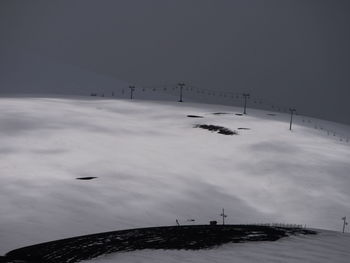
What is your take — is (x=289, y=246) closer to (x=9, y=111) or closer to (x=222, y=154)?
(x=222, y=154)

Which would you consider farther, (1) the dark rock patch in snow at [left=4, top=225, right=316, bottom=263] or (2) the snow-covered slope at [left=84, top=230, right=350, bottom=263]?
(1) the dark rock patch in snow at [left=4, top=225, right=316, bottom=263]

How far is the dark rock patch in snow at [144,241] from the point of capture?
30.1m

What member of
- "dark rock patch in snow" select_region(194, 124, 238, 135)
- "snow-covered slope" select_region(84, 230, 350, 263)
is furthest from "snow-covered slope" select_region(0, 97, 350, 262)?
"dark rock patch in snow" select_region(194, 124, 238, 135)

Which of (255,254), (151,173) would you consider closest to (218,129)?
(151,173)

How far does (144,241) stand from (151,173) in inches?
1282

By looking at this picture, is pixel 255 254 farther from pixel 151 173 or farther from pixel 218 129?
pixel 218 129

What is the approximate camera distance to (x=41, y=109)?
102062 millimetres

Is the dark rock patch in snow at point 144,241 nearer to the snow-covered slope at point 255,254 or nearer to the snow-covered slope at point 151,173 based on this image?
the snow-covered slope at point 255,254

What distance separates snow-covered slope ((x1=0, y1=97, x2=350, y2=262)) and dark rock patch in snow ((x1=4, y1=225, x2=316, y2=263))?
2391mm

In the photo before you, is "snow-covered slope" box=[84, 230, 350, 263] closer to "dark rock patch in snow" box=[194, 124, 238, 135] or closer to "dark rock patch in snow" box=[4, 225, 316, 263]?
"dark rock patch in snow" box=[4, 225, 316, 263]

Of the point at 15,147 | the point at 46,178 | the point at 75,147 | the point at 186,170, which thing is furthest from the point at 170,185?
the point at 15,147

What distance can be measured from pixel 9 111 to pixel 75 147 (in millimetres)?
27323

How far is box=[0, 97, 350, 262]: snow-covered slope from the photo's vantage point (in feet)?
156

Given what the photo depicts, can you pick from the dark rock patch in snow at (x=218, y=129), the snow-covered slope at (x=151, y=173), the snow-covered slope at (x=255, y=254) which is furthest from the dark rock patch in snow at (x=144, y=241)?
the dark rock patch in snow at (x=218, y=129)
